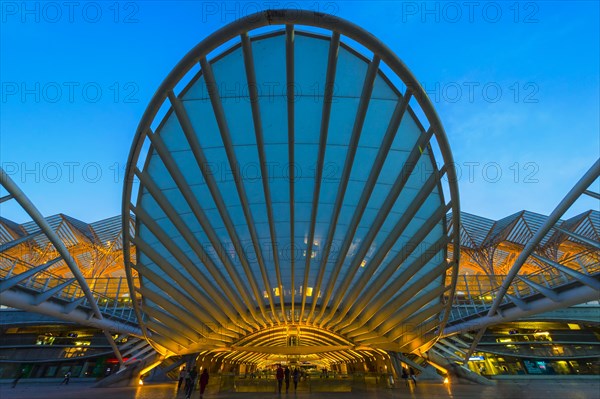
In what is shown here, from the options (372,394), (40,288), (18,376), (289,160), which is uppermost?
(289,160)

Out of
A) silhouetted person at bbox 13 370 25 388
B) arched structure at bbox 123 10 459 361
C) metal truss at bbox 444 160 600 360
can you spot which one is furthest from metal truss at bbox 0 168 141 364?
metal truss at bbox 444 160 600 360

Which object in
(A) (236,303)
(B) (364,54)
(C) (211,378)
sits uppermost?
(B) (364,54)

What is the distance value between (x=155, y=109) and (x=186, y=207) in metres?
5.82

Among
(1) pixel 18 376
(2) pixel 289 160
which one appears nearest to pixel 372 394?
(2) pixel 289 160

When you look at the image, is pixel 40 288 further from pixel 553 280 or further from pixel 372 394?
pixel 553 280

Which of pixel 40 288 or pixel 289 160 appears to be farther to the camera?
pixel 40 288

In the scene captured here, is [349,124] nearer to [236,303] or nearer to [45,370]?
[236,303]

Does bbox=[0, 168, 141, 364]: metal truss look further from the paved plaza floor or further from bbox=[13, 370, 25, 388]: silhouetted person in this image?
bbox=[13, 370, 25, 388]: silhouetted person

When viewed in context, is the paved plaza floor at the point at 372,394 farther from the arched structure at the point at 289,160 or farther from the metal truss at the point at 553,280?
the metal truss at the point at 553,280

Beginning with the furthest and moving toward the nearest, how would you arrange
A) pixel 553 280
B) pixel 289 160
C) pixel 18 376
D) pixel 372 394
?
1. pixel 18 376
2. pixel 372 394
3. pixel 553 280
4. pixel 289 160

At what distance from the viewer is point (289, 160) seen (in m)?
11.1

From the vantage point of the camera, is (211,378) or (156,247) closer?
(156,247)

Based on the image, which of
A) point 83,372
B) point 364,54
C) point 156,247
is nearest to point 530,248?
point 364,54

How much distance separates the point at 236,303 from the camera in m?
18.8
